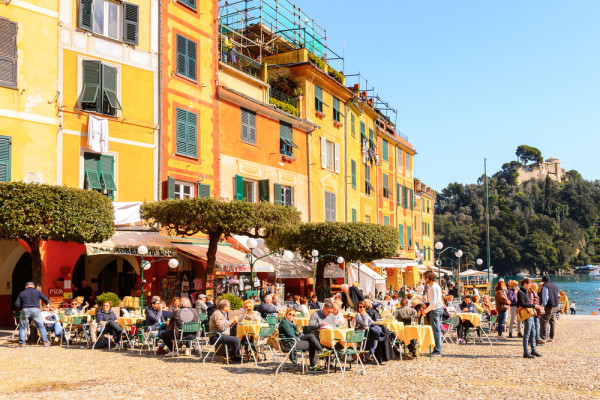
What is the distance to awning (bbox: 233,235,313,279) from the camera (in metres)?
25.7

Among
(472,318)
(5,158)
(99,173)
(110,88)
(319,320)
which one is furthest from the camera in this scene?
(110,88)

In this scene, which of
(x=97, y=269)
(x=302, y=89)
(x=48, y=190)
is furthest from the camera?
(x=302, y=89)

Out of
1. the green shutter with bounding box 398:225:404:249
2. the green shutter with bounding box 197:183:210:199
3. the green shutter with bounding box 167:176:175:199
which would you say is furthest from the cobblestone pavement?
the green shutter with bounding box 398:225:404:249

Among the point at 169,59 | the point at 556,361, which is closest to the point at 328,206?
the point at 169,59

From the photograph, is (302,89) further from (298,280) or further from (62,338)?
(62,338)

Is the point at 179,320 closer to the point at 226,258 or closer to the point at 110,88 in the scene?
the point at 226,258

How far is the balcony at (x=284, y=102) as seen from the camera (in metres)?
28.2

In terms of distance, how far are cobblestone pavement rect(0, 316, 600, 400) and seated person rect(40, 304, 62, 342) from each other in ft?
3.96

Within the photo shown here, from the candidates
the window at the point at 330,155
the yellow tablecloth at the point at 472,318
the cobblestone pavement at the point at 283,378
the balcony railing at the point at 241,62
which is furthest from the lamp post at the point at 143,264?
the window at the point at 330,155

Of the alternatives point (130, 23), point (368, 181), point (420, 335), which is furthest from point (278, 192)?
point (420, 335)

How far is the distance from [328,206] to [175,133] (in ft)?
37.8

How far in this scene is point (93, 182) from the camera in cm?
1912

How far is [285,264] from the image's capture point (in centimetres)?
2703

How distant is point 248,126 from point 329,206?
7.75 m
